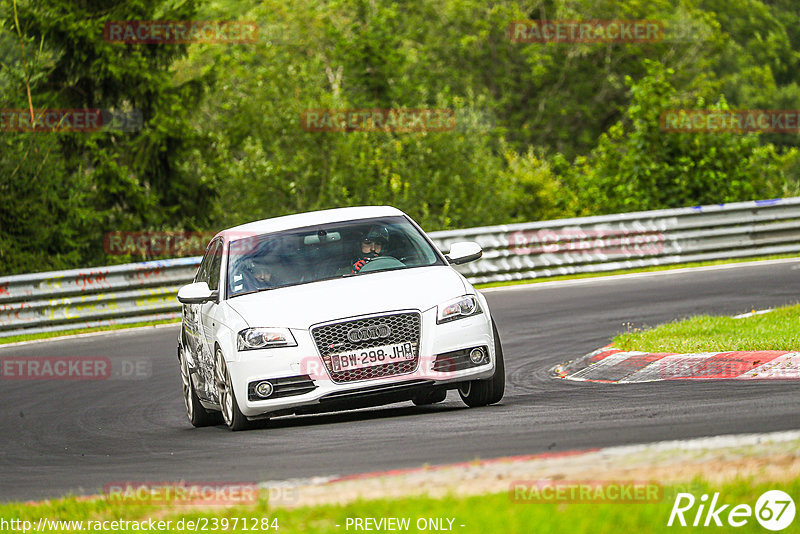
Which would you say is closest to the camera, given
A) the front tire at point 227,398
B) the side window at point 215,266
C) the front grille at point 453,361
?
the front grille at point 453,361

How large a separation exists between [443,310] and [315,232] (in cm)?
164

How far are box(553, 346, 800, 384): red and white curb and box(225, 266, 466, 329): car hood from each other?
2.13 metres

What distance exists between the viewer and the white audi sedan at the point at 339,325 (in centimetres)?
888

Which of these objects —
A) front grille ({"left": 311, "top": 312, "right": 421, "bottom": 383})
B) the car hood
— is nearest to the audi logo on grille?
front grille ({"left": 311, "top": 312, "right": 421, "bottom": 383})

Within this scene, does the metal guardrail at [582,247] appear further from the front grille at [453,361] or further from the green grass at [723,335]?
the front grille at [453,361]

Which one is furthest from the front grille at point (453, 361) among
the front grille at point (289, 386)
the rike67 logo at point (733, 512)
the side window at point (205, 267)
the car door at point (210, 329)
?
the rike67 logo at point (733, 512)

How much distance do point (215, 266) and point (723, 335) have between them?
15.1ft

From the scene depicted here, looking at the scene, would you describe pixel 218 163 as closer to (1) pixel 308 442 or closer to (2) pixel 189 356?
(2) pixel 189 356

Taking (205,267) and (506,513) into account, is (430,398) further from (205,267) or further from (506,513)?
(506,513)

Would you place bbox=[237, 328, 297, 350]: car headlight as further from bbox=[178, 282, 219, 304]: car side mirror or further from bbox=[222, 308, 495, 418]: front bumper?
bbox=[178, 282, 219, 304]: car side mirror

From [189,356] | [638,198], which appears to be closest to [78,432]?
[189,356]

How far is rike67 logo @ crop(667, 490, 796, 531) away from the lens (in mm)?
4477

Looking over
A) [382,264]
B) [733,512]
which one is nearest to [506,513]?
[733,512]

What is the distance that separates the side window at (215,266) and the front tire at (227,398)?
94 cm
